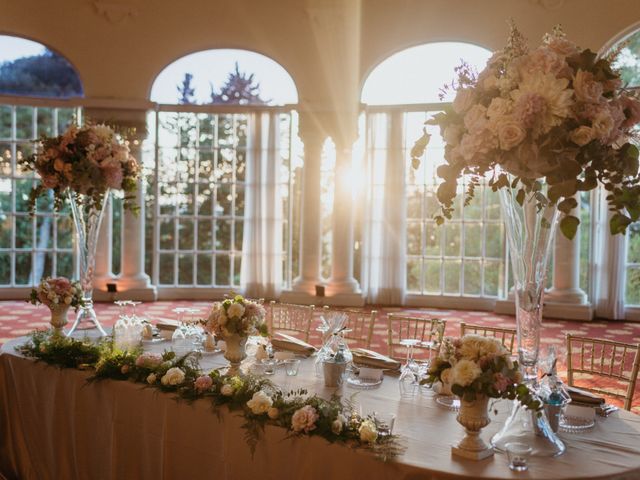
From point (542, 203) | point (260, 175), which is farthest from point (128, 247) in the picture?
point (542, 203)

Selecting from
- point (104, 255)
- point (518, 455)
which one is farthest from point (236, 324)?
point (104, 255)

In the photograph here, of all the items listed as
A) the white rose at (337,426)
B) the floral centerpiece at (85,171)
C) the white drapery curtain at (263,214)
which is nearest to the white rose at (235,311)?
the white rose at (337,426)

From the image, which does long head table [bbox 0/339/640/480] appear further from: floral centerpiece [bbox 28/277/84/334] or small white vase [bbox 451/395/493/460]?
floral centerpiece [bbox 28/277/84/334]

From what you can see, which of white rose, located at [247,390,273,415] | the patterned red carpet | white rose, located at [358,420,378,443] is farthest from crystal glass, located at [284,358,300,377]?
the patterned red carpet

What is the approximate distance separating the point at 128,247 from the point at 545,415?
7.97 meters

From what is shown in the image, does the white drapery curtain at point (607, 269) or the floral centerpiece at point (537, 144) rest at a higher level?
the floral centerpiece at point (537, 144)

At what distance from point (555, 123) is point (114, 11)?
27.7 ft

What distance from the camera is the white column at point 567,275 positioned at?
8656 mm

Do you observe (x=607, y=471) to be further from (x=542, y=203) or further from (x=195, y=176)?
(x=195, y=176)

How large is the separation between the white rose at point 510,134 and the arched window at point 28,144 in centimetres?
856

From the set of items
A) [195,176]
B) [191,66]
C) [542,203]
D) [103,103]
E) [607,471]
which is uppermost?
[191,66]

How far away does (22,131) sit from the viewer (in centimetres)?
988

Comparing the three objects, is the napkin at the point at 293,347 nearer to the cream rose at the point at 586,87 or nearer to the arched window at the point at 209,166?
the cream rose at the point at 586,87

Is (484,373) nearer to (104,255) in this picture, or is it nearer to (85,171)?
(85,171)
